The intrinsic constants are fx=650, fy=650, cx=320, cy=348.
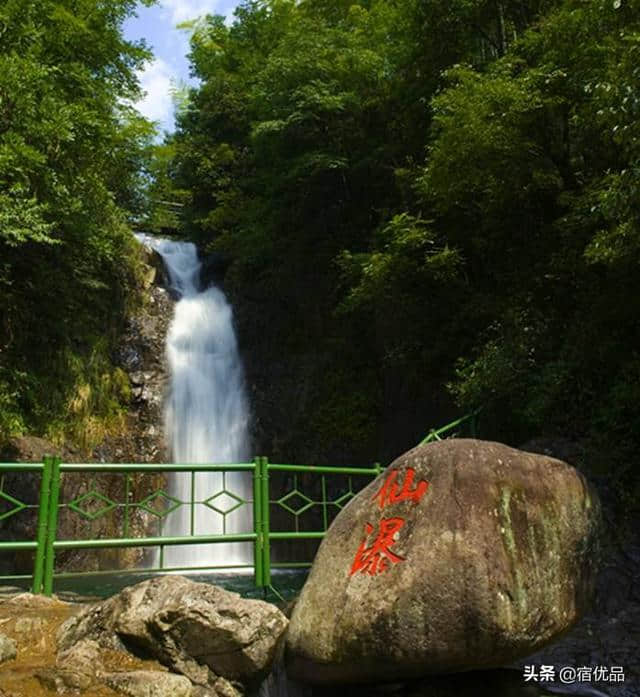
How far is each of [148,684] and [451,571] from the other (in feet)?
6.06

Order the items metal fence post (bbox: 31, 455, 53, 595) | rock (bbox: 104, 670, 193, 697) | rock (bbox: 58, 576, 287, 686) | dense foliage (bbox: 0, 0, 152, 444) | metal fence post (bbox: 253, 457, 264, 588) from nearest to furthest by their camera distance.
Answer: rock (bbox: 104, 670, 193, 697) < rock (bbox: 58, 576, 287, 686) < metal fence post (bbox: 31, 455, 53, 595) < metal fence post (bbox: 253, 457, 264, 588) < dense foliage (bbox: 0, 0, 152, 444)

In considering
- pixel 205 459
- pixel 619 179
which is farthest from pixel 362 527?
pixel 205 459

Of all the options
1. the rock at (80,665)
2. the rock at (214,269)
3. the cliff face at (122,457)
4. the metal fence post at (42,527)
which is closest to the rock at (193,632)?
the rock at (80,665)

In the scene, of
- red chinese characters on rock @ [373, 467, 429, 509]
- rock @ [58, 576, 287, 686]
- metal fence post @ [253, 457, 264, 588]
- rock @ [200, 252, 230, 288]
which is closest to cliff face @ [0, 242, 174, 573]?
rock @ [200, 252, 230, 288]

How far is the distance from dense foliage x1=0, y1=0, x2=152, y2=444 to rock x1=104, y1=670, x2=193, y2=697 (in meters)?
8.16

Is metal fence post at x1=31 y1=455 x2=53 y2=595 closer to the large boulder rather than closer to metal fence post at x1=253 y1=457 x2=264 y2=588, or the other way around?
metal fence post at x1=253 y1=457 x2=264 y2=588

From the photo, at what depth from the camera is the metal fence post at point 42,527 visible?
5465 mm

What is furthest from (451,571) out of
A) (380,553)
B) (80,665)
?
(80,665)

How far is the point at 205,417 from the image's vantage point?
17141 mm

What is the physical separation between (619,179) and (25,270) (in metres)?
11.0

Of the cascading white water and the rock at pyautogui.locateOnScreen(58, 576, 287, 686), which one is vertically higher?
the cascading white water

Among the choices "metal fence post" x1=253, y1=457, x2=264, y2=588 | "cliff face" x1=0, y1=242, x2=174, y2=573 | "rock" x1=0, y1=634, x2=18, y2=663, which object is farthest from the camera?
"cliff face" x1=0, y1=242, x2=174, y2=573

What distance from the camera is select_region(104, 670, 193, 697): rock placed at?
140 inches

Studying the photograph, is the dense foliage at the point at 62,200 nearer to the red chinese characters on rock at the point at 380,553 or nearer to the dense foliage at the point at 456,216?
the dense foliage at the point at 456,216
